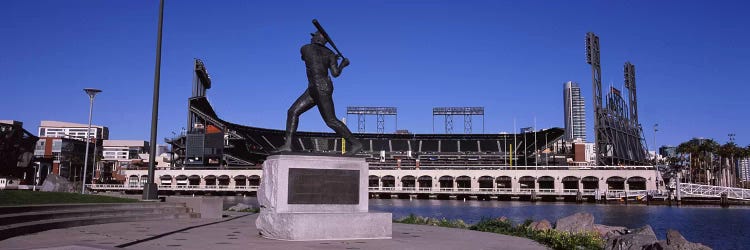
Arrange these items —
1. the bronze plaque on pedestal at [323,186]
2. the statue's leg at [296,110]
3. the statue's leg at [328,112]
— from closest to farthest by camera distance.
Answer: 1. the bronze plaque on pedestal at [323,186]
2. the statue's leg at [328,112]
3. the statue's leg at [296,110]

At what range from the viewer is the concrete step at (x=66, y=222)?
12661 millimetres

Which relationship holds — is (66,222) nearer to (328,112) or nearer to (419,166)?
(328,112)

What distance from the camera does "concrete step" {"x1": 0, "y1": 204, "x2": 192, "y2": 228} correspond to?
1350 centimetres

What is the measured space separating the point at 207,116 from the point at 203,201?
382ft

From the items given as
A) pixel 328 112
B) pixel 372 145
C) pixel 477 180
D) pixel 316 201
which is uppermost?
pixel 372 145

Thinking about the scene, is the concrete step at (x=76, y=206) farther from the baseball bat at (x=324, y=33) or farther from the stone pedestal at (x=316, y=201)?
the baseball bat at (x=324, y=33)

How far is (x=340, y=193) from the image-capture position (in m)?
14.6

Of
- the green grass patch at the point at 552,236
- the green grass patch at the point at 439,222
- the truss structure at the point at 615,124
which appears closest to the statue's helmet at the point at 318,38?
the green grass patch at the point at 552,236

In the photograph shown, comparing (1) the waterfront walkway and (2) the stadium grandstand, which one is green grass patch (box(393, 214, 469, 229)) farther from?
(2) the stadium grandstand

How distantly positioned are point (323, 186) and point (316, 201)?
1.36 feet

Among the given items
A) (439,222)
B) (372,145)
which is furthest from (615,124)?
(439,222)

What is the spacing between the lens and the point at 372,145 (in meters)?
147

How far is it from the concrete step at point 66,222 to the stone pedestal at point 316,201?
518cm

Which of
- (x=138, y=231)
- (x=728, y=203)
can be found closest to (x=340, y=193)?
(x=138, y=231)
